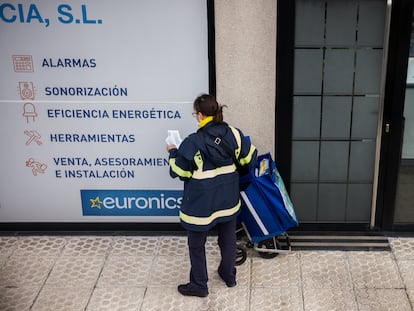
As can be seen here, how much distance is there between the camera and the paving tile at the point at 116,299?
4461mm

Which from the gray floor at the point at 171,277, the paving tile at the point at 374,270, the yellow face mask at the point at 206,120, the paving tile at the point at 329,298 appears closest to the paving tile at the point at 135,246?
the gray floor at the point at 171,277

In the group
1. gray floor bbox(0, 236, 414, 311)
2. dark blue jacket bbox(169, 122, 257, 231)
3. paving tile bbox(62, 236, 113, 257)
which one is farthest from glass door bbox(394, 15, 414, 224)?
paving tile bbox(62, 236, 113, 257)

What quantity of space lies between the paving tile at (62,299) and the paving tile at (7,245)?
75 centimetres

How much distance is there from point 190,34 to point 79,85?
109 centimetres

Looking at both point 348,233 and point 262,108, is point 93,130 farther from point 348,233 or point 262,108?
point 348,233

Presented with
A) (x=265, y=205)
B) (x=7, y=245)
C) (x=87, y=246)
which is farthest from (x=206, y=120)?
(x=7, y=245)

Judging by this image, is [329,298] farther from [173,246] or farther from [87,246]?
[87,246]

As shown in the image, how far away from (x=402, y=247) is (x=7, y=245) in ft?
11.8

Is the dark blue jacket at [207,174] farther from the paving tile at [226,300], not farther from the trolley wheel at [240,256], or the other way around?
the trolley wheel at [240,256]

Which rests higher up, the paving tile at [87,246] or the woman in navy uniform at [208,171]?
the woman in navy uniform at [208,171]

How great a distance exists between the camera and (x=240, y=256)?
503 cm

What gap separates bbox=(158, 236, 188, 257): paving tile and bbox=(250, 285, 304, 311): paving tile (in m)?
0.86

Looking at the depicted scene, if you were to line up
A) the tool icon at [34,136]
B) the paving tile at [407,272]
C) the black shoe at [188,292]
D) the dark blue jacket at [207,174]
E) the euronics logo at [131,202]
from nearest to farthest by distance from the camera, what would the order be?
the dark blue jacket at [207,174]
the black shoe at [188,292]
the paving tile at [407,272]
the tool icon at [34,136]
the euronics logo at [131,202]

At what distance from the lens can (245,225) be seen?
16.3ft
